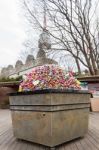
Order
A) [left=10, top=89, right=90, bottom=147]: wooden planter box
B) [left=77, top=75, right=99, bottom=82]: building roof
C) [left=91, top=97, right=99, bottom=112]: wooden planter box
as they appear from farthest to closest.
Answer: [left=91, top=97, right=99, bottom=112]: wooden planter box, [left=77, top=75, right=99, bottom=82]: building roof, [left=10, top=89, right=90, bottom=147]: wooden planter box

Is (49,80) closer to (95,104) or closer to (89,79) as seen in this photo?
(89,79)

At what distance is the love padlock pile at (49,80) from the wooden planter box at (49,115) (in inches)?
11.2

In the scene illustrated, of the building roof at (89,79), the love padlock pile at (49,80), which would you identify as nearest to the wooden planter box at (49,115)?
the love padlock pile at (49,80)

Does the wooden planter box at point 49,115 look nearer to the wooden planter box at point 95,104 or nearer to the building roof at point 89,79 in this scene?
the building roof at point 89,79

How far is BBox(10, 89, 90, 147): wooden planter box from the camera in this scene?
4.40 m

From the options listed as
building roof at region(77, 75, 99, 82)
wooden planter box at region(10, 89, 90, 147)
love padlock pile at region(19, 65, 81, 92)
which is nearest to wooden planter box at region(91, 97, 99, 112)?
building roof at region(77, 75, 99, 82)

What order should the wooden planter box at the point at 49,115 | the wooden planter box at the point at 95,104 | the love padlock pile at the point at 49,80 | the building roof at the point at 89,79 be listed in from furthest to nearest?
the wooden planter box at the point at 95,104
the building roof at the point at 89,79
the love padlock pile at the point at 49,80
the wooden planter box at the point at 49,115

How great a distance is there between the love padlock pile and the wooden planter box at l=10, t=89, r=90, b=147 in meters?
0.28

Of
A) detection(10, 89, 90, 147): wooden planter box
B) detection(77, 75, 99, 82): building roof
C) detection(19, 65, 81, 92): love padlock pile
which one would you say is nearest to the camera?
detection(10, 89, 90, 147): wooden planter box

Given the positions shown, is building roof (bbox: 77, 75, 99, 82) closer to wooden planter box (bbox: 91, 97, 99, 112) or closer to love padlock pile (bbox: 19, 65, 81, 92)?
wooden planter box (bbox: 91, 97, 99, 112)

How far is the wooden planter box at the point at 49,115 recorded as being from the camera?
4398 millimetres

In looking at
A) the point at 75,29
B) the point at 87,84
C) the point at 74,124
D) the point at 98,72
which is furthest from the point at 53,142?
the point at 75,29

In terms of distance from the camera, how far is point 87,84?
1384 cm

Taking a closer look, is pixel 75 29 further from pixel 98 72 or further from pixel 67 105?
pixel 67 105
